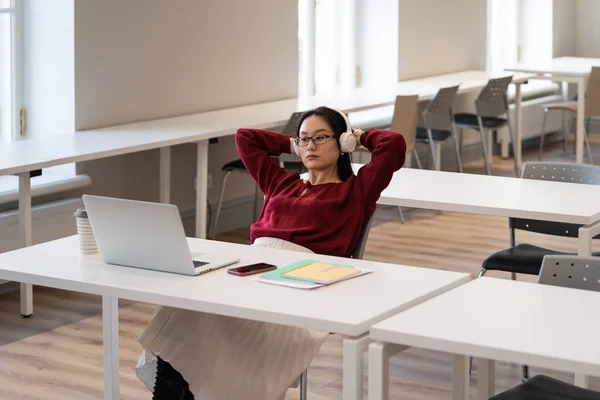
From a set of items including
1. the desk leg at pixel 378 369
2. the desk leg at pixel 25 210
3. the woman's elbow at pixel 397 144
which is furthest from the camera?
the desk leg at pixel 25 210

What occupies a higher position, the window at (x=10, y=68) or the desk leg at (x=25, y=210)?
the window at (x=10, y=68)

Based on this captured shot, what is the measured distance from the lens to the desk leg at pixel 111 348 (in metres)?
3.08

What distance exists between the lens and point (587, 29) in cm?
1105

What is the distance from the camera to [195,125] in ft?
19.0

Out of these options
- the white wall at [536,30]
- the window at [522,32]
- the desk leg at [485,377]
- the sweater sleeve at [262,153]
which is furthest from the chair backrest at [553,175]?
the white wall at [536,30]

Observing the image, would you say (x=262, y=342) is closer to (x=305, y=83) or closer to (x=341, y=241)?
(x=341, y=241)

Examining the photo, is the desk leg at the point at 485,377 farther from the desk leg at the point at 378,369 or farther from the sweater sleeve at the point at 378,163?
the sweater sleeve at the point at 378,163

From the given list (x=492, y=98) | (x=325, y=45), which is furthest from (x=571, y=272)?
(x=325, y=45)

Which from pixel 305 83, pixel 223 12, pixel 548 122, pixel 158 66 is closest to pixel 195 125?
pixel 158 66

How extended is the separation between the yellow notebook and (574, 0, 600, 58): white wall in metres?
8.79

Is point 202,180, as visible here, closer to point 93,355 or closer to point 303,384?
point 93,355

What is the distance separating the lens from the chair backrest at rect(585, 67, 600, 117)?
28.0ft

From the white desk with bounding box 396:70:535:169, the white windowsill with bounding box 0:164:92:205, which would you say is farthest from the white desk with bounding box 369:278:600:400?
the white desk with bounding box 396:70:535:169

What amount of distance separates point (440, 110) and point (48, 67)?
2.78m
